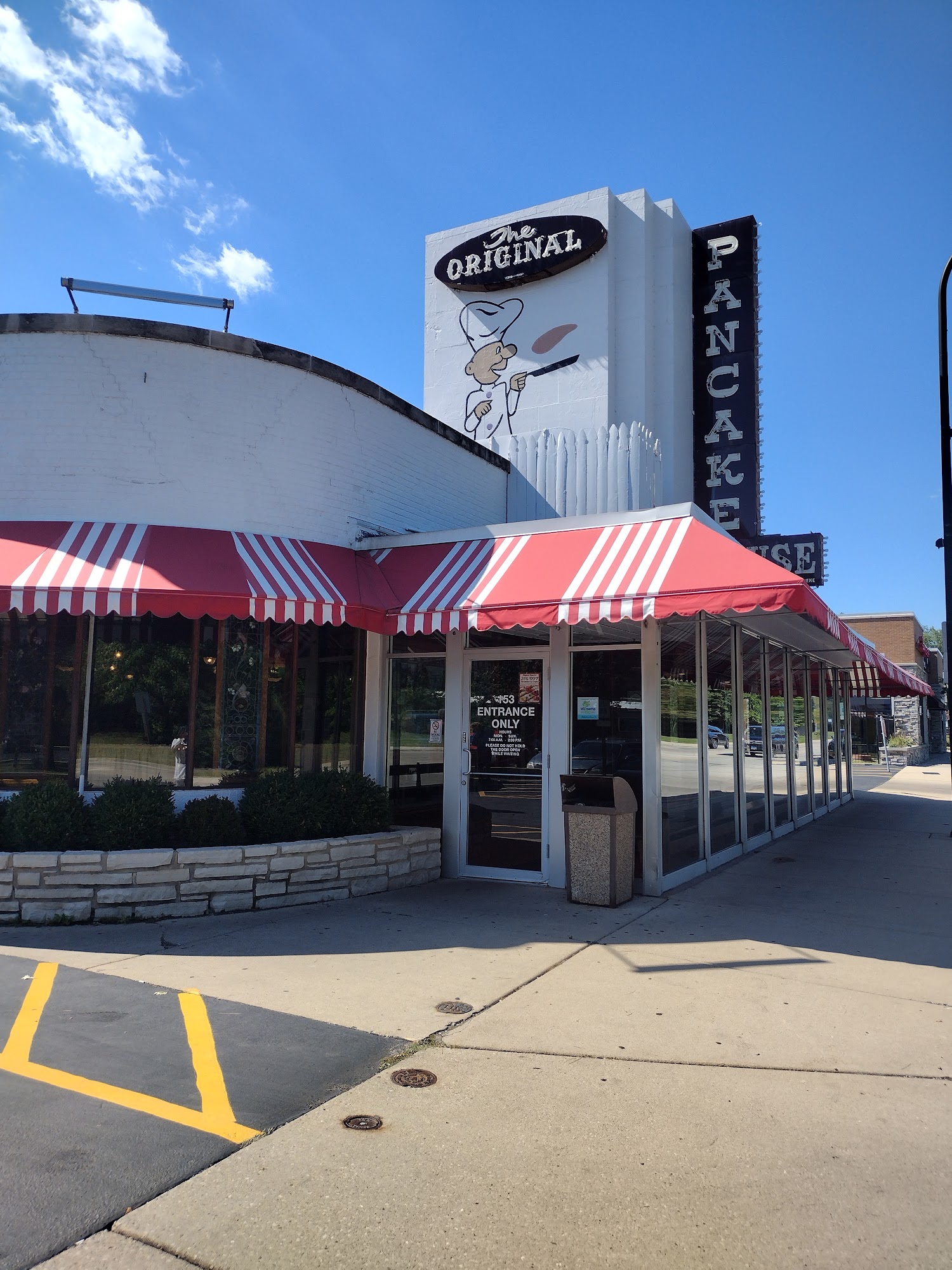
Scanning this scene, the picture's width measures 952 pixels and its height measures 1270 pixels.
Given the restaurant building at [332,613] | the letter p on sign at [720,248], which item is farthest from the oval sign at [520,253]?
the restaurant building at [332,613]

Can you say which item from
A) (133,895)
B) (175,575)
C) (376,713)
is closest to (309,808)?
(133,895)

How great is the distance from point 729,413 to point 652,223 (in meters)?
4.17

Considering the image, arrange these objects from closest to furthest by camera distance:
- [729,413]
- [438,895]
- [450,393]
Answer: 1. [438,895]
2. [729,413]
3. [450,393]

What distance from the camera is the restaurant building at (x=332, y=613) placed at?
8359mm

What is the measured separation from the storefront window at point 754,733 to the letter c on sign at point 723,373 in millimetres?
6266

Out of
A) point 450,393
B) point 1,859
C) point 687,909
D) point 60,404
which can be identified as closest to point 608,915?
point 687,909

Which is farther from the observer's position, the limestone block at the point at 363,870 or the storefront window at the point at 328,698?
the storefront window at the point at 328,698

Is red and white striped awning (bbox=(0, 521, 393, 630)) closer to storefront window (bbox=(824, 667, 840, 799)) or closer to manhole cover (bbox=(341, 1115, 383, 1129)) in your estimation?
manhole cover (bbox=(341, 1115, 383, 1129))

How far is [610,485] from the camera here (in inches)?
493

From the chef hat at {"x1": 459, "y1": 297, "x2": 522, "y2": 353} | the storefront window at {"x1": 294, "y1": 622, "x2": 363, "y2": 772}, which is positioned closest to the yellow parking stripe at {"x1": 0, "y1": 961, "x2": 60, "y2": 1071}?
the storefront window at {"x1": 294, "y1": 622, "x2": 363, "y2": 772}

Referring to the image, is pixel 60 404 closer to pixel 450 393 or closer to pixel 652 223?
pixel 450 393

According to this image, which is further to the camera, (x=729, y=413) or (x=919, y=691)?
(x=919, y=691)

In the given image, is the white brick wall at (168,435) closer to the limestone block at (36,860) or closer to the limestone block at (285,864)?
the limestone block at (36,860)

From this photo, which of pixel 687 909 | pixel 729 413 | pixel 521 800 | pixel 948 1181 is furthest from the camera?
pixel 729 413
